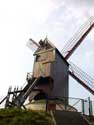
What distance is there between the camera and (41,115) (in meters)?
16.4

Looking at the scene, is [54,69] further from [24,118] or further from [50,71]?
[24,118]

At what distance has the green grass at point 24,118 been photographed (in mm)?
14809

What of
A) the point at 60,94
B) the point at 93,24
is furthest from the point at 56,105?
the point at 93,24

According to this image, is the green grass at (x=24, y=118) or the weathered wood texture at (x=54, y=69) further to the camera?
the weathered wood texture at (x=54, y=69)

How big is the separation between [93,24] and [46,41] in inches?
415

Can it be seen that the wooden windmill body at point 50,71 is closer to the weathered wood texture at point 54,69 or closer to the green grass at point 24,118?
the weathered wood texture at point 54,69

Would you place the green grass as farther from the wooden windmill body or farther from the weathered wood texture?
the weathered wood texture

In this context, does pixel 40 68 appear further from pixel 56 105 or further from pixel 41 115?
pixel 41 115

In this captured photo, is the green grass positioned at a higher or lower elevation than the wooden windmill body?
lower

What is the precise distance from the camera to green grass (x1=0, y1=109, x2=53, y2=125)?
1481cm

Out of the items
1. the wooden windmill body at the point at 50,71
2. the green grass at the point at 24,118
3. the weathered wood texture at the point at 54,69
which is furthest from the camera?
the weathered wood texture at the point at 54,69

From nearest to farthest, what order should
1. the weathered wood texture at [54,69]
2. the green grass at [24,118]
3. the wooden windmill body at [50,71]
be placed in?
the green grass at [24,118] → the wooden windmill body at [50,71] → the weathered wood texture at [54,69]

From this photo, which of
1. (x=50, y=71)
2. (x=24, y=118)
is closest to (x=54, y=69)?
(x=50, y=71)

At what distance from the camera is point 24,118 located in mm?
15359
